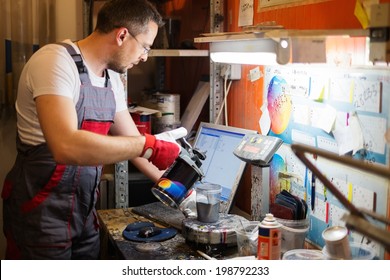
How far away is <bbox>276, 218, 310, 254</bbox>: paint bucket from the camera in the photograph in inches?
61.6

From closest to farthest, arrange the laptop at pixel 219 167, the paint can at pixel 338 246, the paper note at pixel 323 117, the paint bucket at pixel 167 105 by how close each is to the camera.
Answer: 1. the paint can at pixel 338 246
2. the paper note at pixel 323 117
3. the laptop at pixel 219 167
4. the paint bucket at pixel 167 105

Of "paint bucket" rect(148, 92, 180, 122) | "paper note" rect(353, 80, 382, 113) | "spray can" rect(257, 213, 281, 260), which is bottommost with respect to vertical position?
"spray can" rect(257, 213, 281, 260)

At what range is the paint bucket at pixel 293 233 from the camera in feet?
5.13

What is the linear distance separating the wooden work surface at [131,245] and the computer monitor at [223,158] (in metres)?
0.32

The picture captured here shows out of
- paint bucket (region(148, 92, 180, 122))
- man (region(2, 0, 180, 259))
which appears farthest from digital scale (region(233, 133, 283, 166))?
paint bucket (region(148, 92, 180, 122))

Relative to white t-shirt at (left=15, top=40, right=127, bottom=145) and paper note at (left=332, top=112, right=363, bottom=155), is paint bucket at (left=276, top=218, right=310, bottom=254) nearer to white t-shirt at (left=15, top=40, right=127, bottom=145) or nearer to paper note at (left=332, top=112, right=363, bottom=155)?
paper note at (left=332, top=112, right=363, bottom=155)

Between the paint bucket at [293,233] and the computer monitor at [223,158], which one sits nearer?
the paint bucket at [293,233]

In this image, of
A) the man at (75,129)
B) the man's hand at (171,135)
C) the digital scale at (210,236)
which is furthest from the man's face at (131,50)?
the digital scale at (210,236)

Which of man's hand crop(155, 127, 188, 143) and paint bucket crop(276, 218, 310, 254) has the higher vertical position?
man's hand crop(155, 127, 188, 143)

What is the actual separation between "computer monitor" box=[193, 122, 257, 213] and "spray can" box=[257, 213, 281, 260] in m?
0.57

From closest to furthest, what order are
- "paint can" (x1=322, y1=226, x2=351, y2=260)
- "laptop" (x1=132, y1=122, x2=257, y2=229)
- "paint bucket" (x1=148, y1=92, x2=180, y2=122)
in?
"paint can" (x1=322, y1=226, x2=351, y2=260) < "laptop" (x1=132, y1=122, x2=257, y2=229) < "paint bucket" (x1=148, y1=92, x2=180, y2=122)

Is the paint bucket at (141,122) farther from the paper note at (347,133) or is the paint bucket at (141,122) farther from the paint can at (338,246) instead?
the paint can at (338,246)

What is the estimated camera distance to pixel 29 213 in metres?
1.73
